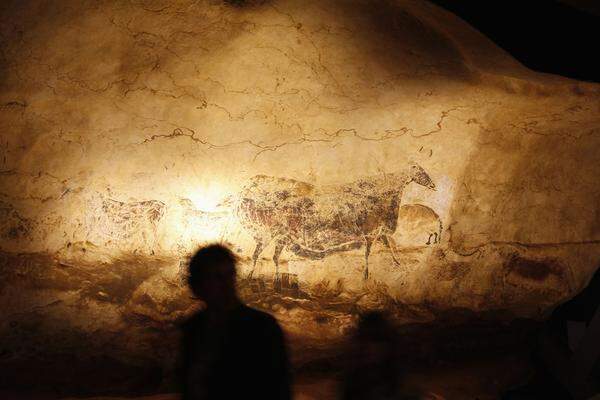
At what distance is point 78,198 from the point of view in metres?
3.05

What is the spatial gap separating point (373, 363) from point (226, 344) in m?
1.36

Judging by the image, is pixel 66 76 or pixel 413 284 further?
pixel 413 284

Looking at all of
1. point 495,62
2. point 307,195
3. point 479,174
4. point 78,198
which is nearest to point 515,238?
point 479,174

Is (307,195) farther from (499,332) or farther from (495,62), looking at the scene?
(499,332)

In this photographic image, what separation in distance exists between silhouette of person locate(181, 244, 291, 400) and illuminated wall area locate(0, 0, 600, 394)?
6.1 inches

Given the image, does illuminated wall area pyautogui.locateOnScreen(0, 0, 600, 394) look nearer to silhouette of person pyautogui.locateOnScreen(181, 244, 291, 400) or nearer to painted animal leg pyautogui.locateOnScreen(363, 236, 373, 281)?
painted animal leg pyautogui.locateOnScreen(363, 236, 373, 281)

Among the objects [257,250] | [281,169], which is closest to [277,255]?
[257,250]

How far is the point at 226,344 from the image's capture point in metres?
2.99

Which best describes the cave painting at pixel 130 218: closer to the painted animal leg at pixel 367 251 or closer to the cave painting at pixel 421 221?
the painted animal leg at pixel 367 251

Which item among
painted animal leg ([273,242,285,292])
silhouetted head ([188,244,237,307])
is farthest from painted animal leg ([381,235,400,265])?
silhouetted head ([188,244,237,307])

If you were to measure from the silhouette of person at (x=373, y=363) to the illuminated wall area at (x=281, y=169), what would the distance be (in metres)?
0.17

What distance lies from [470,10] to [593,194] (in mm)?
2195

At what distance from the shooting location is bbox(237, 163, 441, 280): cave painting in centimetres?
319

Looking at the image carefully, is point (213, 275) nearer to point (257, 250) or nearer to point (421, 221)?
point (257, 250)
